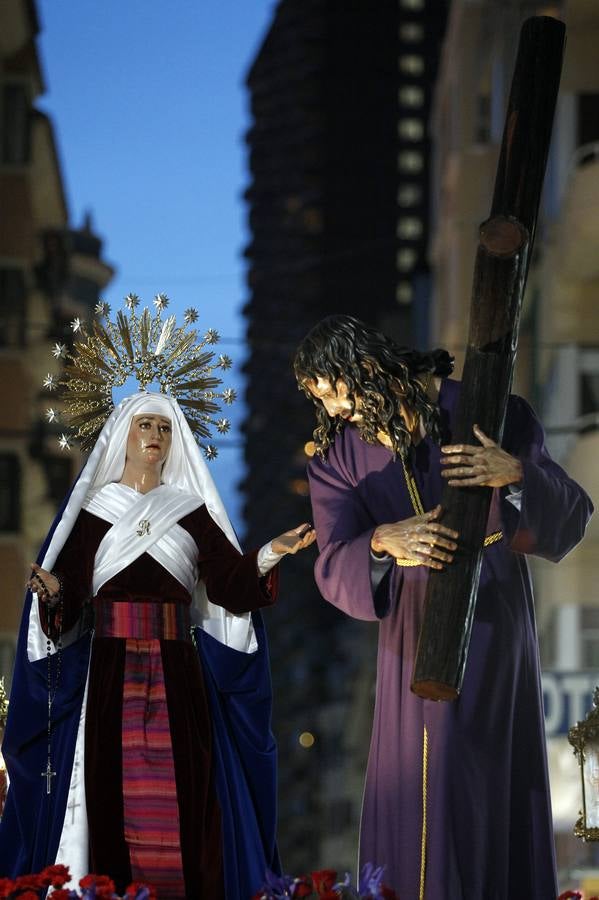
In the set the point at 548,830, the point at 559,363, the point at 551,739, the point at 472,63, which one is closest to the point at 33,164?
the point at 472,63

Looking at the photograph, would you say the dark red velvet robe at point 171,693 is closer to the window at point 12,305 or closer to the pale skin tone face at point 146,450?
the pale skin tone face at point 146,450

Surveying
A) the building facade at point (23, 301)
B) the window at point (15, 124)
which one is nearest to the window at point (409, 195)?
the building facade at point (23, 301)

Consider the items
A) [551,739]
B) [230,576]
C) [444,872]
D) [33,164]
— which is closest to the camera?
[444,872]

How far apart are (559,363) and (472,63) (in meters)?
7.69

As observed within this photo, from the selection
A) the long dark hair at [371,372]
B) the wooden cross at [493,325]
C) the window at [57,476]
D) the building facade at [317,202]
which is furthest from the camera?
the building facade at [317,202]

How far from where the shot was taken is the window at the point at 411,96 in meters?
92.0

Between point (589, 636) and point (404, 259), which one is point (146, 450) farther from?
point (404, 259)

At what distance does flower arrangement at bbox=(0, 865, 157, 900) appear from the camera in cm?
690

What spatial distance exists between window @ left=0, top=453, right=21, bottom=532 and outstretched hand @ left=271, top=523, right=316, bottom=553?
18662mm

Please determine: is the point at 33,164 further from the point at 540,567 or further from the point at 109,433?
the point at 109,433

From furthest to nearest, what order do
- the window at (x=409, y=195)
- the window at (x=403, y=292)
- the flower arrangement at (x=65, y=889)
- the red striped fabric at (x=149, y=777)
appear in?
1. the window at (x=409, y=195)
2. the window at (x=403, y=292)
3. the red striped fabric at (x=149, y=777)
4. the flower arrangement at (x=65, y=889)

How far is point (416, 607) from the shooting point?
7.69 m

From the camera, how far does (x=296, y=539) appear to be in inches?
323

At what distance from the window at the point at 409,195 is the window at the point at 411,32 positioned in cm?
613
